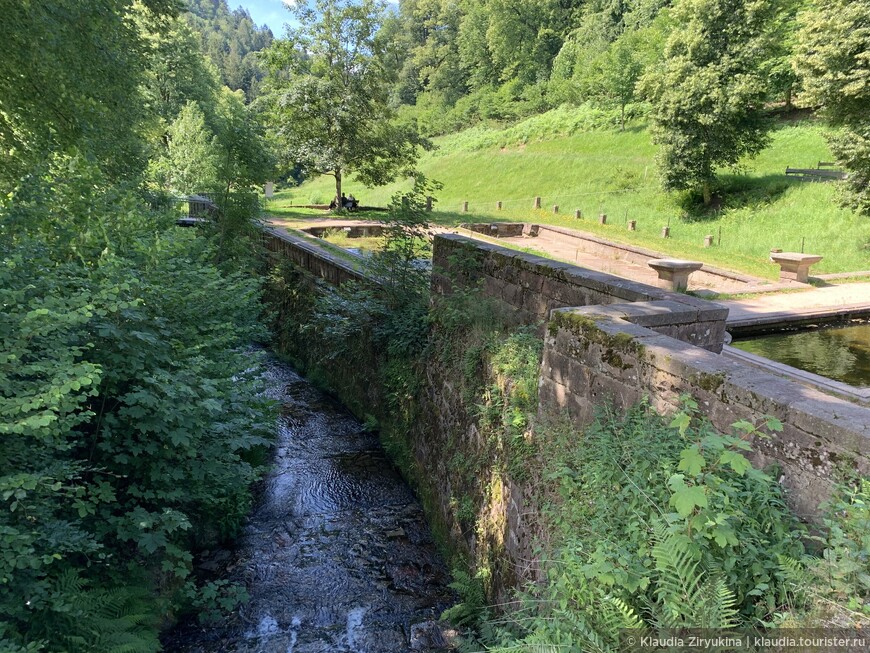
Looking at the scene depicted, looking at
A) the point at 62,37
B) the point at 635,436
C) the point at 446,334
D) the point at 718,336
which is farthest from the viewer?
the point at 446,334

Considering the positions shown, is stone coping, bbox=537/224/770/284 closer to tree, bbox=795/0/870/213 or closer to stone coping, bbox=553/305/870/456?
tree, bbox=795/0/870/213

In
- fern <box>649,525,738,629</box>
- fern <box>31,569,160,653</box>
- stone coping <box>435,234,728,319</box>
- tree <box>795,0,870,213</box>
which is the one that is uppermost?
tree <box>795,0,870,213</box>

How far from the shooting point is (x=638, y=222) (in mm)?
27219

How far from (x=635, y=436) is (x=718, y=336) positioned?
226 cm

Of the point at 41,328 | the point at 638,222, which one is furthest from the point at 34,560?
the point at 638,222

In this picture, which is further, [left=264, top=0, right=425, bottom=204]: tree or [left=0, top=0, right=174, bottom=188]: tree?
[left=264, top=0, right=425, bottom=204]: tree

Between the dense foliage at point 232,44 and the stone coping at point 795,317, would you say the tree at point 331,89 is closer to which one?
the stone coping at point 795,317

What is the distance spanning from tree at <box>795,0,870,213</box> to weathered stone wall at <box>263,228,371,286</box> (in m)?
16.1

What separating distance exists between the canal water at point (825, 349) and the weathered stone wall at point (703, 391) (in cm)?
591

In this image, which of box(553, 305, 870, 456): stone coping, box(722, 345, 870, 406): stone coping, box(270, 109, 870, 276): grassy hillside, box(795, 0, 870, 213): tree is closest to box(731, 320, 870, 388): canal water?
box(722, 345, 870, 406): stone coping

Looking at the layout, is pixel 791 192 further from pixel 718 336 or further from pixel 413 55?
pixel 413 55

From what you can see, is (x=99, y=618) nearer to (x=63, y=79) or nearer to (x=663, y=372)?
(x=663, y=372)

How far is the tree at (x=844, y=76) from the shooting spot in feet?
56.9

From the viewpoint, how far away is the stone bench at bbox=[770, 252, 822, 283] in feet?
49.8
